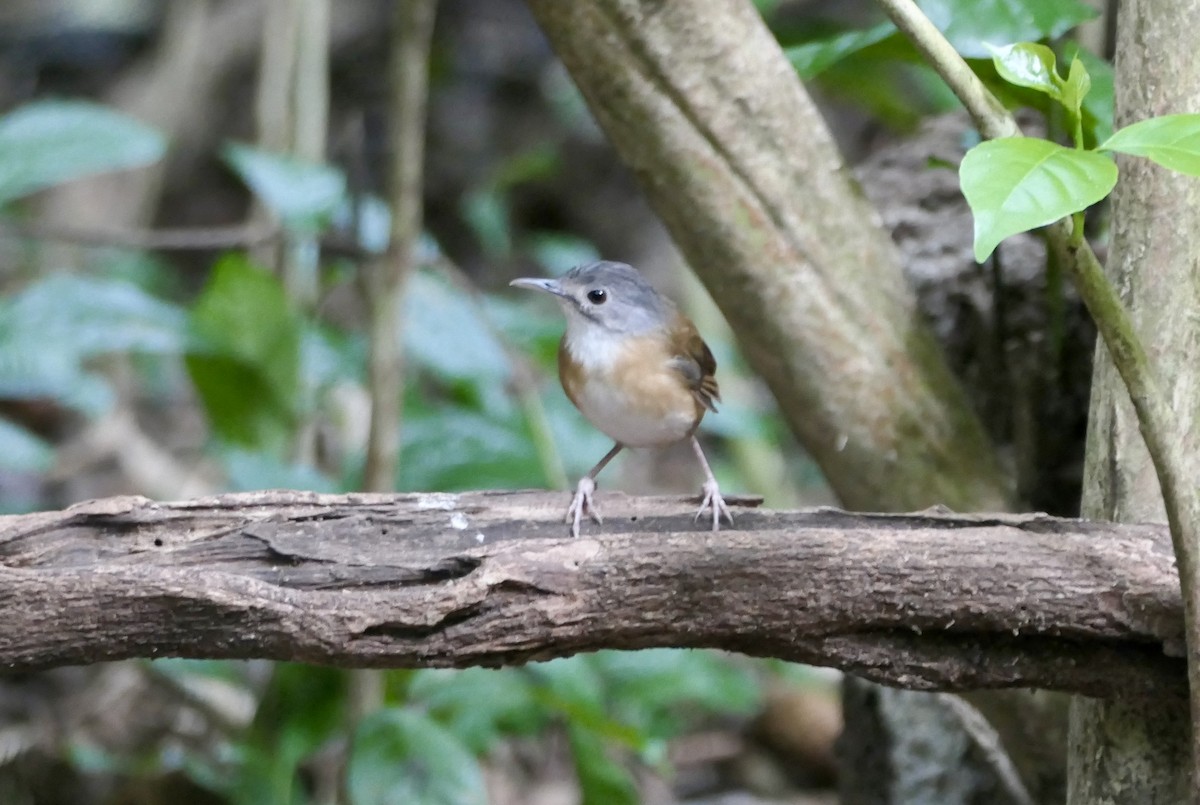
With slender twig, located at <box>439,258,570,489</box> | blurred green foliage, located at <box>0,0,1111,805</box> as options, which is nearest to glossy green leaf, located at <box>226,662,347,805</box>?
blurred green foliage, located at <box>0,0,1111,805</box>

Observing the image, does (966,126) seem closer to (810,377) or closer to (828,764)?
(810,377)

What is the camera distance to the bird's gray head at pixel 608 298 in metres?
2.58

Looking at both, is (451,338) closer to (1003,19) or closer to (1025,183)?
(1003,19)

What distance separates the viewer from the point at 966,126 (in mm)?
3012

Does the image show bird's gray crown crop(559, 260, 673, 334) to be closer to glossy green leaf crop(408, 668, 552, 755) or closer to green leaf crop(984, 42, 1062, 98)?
glossy green leaf crop(408, 668, 552, 755)

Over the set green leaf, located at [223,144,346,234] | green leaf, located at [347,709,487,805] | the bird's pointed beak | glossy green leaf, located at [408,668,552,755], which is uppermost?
green leaf, located at [223,144,346,234]

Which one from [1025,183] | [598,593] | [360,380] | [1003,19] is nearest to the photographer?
[1025,183]

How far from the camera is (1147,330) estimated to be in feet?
5.69

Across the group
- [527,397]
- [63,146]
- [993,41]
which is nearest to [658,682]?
[527,397]

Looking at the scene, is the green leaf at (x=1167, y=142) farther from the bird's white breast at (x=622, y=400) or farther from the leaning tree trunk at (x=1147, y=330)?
the bird's white breast at (x=622, y=400)

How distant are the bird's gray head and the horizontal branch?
2.83ft

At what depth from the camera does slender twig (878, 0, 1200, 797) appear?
1.45 m

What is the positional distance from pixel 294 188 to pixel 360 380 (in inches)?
26.7

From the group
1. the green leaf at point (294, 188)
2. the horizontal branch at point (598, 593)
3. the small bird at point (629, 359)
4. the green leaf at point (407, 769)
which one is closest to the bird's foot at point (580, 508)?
the horizontal branch at point (598, 593)
